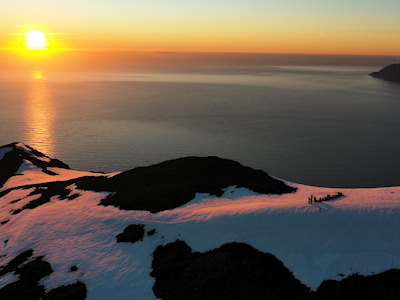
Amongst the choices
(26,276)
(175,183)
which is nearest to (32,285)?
(26,276)

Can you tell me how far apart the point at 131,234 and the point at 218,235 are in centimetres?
886

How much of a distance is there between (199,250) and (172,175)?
22422mm

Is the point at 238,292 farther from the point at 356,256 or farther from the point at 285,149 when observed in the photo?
the point at 285,149

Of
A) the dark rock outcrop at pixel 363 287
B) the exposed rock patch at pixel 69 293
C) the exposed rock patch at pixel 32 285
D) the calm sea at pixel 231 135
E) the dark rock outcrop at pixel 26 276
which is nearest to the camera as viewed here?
the dark rock outcrop at pixel 363 287

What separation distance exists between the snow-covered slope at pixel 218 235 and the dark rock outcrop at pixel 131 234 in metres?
0.62

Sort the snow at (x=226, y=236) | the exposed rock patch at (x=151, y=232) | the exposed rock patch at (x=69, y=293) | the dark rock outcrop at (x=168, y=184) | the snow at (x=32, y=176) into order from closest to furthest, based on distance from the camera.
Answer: the snow at (x=226, y=236), the exposed rock patch at (x=69, y=293), the exposed rock patch at (x=151, y=232), the dark rock outcrop at (x=168, y=184), the snow at (x=32, y=176)

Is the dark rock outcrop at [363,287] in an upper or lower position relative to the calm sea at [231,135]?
upper

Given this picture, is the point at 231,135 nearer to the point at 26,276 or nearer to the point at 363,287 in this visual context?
the point at 26,276

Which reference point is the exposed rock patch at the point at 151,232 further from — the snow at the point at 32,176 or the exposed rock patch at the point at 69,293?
the snow at the point at 32,176

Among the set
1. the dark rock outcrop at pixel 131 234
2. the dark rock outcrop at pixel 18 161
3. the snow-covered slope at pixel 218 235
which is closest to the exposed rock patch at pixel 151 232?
the snow-covered slope at pixel 218 235

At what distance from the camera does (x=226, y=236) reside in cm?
2700

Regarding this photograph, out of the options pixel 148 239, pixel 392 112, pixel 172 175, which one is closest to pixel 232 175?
pixel 172 175

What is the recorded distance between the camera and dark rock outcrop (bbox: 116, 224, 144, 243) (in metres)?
30.1

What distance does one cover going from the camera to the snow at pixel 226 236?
2298 cm
